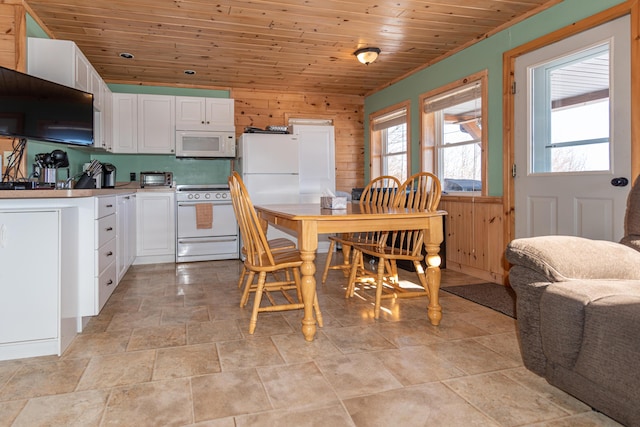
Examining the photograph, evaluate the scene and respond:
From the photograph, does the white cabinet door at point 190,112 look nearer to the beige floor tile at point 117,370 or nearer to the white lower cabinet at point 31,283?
the white lower cabinet at point 31,283

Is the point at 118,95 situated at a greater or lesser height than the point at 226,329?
greater

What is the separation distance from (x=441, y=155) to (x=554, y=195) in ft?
5.51

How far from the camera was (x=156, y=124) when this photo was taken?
510 centimetres

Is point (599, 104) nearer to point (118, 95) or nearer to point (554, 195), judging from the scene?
point (554, 195)

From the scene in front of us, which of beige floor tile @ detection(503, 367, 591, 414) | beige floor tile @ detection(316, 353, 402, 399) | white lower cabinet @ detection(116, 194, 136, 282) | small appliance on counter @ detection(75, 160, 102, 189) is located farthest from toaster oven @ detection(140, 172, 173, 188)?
beige floor tile @ detection(503, 367, 591, 414)

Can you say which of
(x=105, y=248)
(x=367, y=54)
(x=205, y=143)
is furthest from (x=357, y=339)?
(x=205, y=143)

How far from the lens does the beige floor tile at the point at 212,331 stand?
7.74 feet

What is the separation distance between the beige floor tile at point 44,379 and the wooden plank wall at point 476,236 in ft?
10.6

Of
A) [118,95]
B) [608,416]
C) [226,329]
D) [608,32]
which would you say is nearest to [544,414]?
[608,416]

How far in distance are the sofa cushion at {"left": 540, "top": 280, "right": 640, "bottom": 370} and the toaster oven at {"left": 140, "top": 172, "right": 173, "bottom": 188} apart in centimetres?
454

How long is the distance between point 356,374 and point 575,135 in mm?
2392

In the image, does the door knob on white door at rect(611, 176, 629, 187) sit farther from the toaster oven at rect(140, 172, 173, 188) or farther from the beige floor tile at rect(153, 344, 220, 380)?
the toaster oven at rect(140, 172, 173, 188)

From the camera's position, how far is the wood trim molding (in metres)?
2.56

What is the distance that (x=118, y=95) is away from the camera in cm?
494
